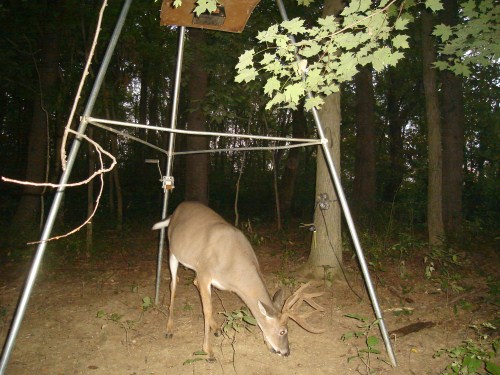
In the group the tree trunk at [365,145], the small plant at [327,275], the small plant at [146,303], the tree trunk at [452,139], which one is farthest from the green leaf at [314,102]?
the tree trunk at [365,145]

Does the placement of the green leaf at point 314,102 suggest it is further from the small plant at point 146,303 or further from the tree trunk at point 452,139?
the tree trunk at point 452,139

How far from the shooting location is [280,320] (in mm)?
3830

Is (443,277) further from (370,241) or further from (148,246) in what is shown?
(148,246)

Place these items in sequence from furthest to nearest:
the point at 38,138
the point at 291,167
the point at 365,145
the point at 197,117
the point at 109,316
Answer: the point at 291,167
the point at 365,145
the point at 38,138
the point at 197,117
the point at 109,316

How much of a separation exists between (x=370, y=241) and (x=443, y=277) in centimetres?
187

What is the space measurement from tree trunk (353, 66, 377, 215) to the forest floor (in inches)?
173

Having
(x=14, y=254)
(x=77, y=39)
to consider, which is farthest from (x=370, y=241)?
(x=77, y=39)

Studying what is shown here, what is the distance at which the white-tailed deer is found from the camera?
3846 millimetres

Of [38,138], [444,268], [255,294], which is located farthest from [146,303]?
[38,138]

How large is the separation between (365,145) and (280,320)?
862 cm

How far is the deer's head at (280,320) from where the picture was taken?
378 cm

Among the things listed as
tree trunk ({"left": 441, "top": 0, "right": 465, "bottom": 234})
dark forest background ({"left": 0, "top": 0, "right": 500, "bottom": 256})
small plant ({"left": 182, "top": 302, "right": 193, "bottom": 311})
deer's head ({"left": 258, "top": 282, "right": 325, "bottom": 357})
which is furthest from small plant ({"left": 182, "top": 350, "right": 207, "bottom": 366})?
tree trunk ({"left": 441, "top": 0, "right": 465, "bottom": 234})

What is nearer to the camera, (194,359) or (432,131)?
(194,359)

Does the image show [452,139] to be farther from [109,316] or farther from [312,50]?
[109,316]
